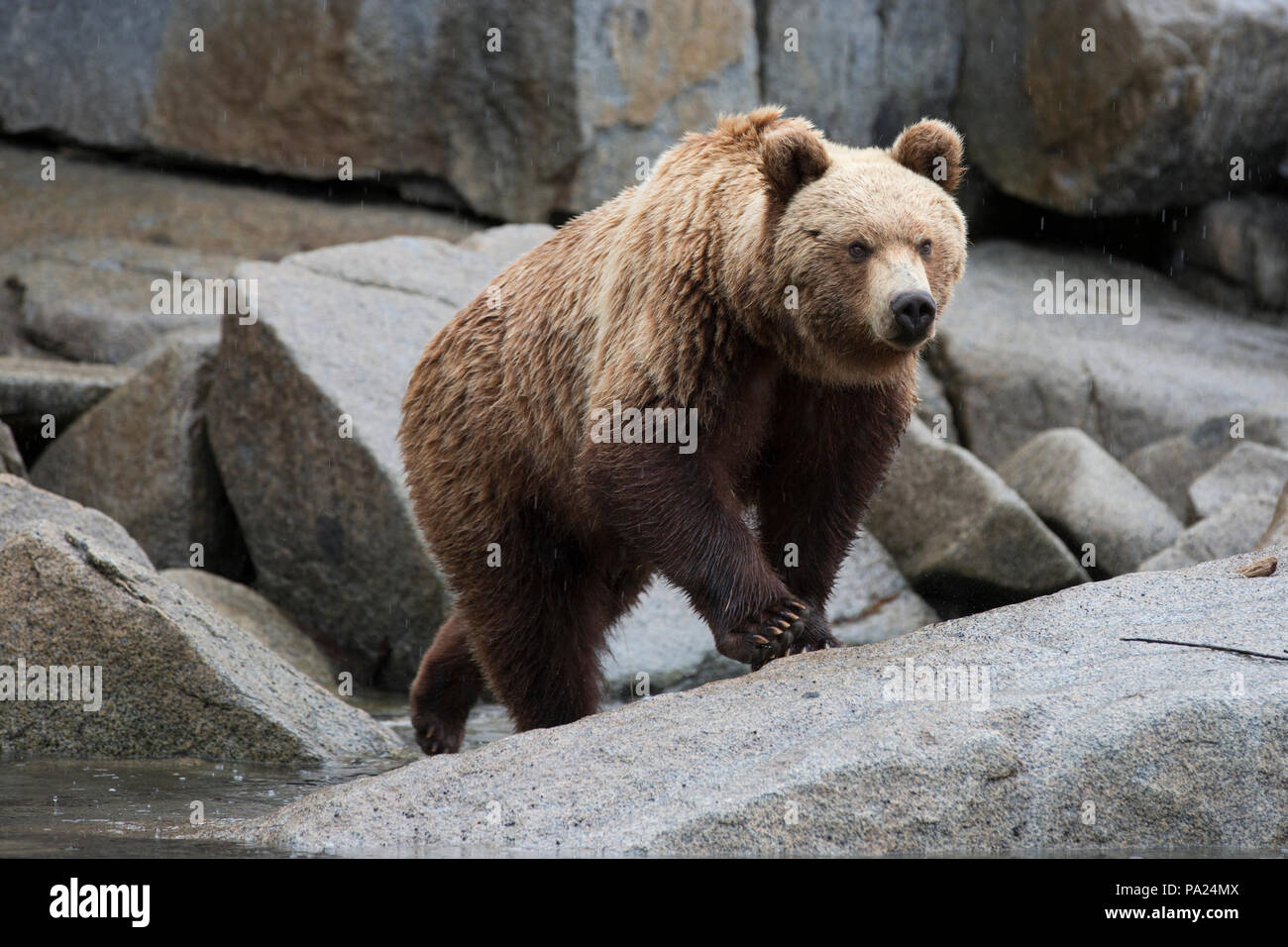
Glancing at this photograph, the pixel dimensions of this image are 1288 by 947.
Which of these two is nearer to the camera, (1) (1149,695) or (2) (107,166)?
(1) (1149,695)

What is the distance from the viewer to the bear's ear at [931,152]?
18.3 ft

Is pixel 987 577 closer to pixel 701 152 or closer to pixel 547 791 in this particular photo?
pixel 701 152

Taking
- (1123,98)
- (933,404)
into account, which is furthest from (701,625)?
(1123,98)

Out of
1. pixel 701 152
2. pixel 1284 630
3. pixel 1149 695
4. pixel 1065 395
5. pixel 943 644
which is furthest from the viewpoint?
pixel 1065 395

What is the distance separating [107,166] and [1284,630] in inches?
417

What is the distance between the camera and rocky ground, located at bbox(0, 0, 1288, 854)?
4.33 meters

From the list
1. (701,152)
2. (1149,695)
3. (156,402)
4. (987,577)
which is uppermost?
(701,152)

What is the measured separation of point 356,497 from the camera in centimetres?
870

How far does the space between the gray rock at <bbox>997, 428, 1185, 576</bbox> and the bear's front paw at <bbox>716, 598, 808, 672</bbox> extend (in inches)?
188

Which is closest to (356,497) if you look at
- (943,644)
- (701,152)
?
(701,152)

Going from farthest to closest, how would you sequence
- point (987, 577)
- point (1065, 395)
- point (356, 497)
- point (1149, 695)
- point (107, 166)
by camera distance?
point (107, 166)
point (1065, 395)
point (987, 577)
point (356, 497)
point (1149, 695)

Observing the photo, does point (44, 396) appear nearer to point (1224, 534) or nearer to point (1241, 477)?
point (1224, 534)

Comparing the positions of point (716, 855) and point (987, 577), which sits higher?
point (716, 855)

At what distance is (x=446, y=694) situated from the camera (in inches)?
281
